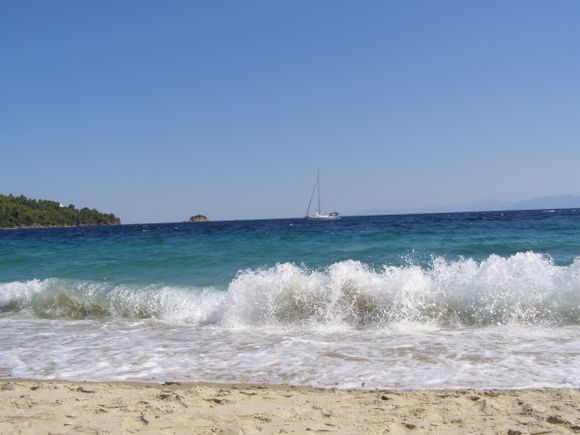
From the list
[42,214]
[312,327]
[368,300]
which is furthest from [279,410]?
[42,214]

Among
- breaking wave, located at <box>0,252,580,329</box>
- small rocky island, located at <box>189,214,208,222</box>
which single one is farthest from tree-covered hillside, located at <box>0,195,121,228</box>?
breaking wave, located at <box>0,252,580,329</box>

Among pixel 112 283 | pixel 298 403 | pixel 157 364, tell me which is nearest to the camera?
pixel 298 403

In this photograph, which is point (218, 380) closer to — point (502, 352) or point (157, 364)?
point (157, 364)

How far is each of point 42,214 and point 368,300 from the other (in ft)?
354

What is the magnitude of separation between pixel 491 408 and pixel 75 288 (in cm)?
1018

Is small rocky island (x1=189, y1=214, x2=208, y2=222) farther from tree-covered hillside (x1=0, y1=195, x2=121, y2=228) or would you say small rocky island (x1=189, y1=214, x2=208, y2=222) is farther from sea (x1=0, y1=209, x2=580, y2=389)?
sea (x1=0, y1=209, x2=580, y2=389)

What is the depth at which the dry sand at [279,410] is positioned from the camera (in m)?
3.92

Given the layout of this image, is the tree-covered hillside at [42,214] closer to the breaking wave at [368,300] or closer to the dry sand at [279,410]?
the breaking wave at [368,300]

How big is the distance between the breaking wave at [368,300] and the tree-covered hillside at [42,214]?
96.3 m

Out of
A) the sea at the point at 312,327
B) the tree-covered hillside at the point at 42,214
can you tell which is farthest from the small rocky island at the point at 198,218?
the sea at the point at 312,327

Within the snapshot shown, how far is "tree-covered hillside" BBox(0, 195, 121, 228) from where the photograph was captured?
9714 centimetres

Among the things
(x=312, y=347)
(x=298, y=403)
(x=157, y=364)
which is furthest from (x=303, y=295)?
(x=298, y=403)

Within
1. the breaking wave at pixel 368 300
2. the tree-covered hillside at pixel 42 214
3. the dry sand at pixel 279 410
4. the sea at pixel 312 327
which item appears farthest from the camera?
the tree-covered hillside at pixel 42 214

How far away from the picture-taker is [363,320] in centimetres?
885
